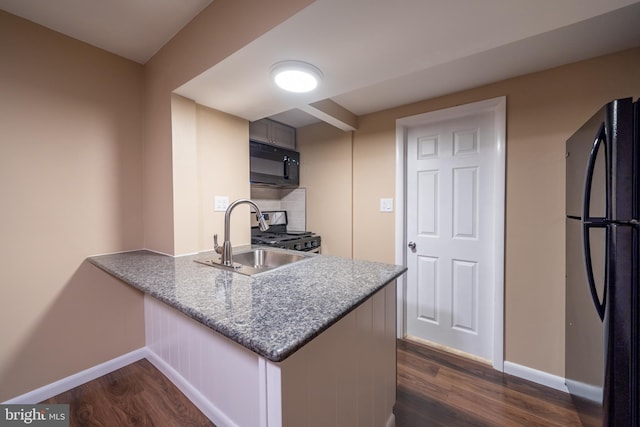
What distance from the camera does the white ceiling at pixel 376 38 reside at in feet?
3.06

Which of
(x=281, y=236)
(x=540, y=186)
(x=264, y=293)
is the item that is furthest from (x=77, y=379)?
(x=540, y=186)

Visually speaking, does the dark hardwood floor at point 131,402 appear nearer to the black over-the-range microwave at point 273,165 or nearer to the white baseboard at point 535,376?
the black over-the-range microwave at point 273,165

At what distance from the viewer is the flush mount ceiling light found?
1251 mm

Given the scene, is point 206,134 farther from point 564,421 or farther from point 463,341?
point 564,421

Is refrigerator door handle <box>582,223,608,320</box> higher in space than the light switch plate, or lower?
lower

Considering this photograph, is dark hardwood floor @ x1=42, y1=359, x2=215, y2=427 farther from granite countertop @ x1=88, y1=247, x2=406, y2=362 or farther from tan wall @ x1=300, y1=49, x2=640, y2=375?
tan wall @ x1=300, y1=49, x2=640, y2=375

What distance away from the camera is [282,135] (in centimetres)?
281

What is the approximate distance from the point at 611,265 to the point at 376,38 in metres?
1.30

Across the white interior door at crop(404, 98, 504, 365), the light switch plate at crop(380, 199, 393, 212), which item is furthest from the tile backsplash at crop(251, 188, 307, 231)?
the white interior door at crop(404, 98, 504, 365)

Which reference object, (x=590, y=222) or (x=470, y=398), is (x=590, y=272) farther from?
(x=470, y=398)

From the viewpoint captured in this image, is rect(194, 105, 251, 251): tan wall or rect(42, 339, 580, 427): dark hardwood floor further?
rect(194, 105, 251, 251): tan wall

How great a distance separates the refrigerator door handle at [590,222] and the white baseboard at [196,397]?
161 centimetres

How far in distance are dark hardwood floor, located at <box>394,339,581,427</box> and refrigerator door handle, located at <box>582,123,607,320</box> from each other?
2.82 ft

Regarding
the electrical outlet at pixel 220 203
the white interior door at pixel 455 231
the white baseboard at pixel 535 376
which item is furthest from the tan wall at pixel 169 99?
the white baseboard at pixel 535 376
